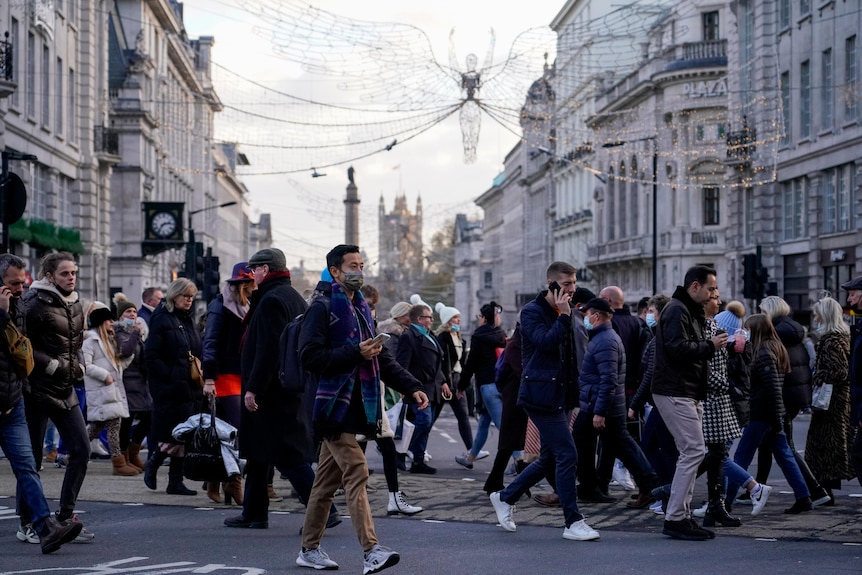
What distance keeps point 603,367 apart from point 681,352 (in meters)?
1.89

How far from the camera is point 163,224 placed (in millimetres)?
52500

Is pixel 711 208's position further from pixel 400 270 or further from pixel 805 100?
pixel 400 270

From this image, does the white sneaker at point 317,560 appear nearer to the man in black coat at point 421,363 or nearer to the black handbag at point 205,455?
the black handbag at point 205,455

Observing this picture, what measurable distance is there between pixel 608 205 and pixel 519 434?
200 feet

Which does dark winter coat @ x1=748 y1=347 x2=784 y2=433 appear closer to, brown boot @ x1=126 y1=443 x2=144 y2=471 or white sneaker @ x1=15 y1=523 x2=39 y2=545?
white sneaker @ x1=15 y1=523 x2=39 y2=545

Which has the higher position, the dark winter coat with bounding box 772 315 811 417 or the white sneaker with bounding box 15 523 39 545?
the dark winter coat with bounding box 772 315 811 417

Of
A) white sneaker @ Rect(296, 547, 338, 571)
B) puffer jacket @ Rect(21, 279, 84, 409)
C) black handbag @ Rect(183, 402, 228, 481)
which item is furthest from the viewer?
black handbag @ Rect(183, 402, 228, 481)

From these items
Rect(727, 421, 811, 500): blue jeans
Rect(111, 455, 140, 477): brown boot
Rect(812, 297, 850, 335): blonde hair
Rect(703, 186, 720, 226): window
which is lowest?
Rect(111, 455, 140, 477): brown boot

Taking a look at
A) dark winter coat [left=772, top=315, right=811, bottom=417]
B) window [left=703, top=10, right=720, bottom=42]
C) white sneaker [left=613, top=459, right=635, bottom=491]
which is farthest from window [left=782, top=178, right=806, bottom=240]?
dark winter coat [left=772, top=315, right=811, bottom=417]

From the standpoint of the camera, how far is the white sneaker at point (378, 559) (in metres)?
7.90

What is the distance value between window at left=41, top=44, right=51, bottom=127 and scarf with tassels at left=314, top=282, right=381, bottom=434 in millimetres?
30106

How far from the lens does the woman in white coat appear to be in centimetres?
1446

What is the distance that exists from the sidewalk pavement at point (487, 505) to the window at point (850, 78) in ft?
72.0

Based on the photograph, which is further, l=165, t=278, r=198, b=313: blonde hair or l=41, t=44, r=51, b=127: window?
l=41, t=44, r=51, b=127: window
